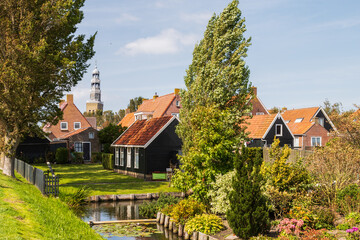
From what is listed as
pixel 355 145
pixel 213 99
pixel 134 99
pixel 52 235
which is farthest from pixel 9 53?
pixel 134 99

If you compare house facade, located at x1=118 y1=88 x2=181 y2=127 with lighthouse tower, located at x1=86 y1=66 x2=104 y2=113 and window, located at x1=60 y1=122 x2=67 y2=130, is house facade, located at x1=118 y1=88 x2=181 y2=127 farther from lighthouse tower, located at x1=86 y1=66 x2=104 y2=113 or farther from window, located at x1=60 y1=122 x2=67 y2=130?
lighthouse tower, located at x1=86 y1=66 x2=104 y2=113

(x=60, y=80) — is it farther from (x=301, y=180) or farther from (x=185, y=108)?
(x=301, y=180)

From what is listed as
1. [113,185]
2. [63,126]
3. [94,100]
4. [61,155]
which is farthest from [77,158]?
[94,100]

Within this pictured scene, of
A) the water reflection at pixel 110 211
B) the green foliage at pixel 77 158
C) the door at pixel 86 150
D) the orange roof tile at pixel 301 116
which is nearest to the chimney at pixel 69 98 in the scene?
the door at pixel 86 150

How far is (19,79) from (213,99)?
14437 mm

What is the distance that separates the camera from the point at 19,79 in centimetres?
2734

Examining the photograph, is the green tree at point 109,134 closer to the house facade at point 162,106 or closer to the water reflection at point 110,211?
the house facade at point 162,106

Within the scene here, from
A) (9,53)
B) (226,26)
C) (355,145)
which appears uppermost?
(226,26)

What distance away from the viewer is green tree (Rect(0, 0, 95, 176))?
90.8ft

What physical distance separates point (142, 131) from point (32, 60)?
16338 mm

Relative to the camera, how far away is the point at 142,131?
4125 centimetres

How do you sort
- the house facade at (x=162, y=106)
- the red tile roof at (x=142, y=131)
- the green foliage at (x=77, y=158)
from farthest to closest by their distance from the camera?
the house facade at (x=162, y=106) → the green foliage at (x=77, y=158) → the red tile roof at (x=142, y=131)

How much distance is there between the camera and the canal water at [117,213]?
59.5 feet

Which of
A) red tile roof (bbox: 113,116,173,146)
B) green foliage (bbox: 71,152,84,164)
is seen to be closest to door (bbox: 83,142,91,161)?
green foliage (bbox: 71,152,84,164)
